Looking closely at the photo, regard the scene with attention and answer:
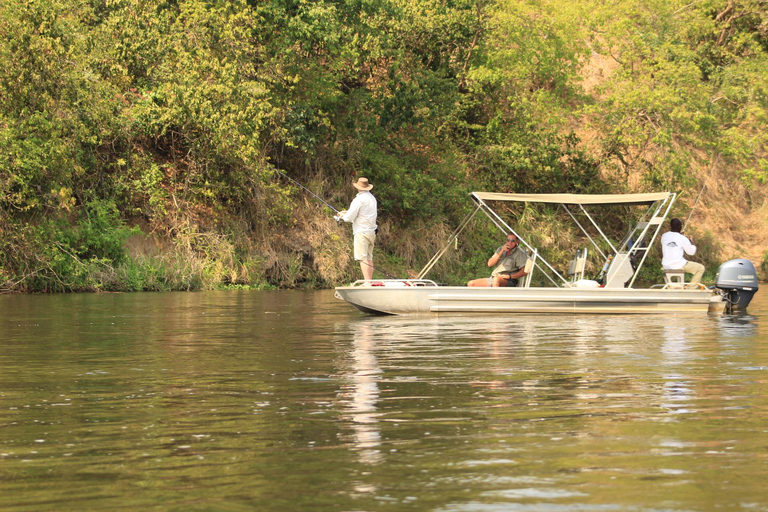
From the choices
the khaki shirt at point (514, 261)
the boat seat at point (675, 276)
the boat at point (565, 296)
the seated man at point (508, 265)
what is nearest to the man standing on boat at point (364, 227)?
the boat at point (565, 296)

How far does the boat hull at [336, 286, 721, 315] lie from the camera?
19.3 meters

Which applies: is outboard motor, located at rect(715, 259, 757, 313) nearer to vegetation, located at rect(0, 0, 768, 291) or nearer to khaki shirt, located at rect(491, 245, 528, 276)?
khaki shirt, located at rect(491, 245, 528, 276)

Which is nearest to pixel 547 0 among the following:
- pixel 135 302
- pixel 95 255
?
pixel 95 255

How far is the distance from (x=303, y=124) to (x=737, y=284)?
18078 mm

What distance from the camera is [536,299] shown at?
19281 mm

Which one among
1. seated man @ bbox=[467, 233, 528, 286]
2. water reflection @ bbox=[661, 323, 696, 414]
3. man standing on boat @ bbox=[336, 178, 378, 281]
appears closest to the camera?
water reflection @ bbox=[661, 323, 696, 414]

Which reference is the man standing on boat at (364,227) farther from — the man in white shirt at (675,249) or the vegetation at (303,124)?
the vegetation at (303,124)

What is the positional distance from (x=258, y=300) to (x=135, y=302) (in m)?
2.67

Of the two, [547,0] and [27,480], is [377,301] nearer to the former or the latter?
[27,480]

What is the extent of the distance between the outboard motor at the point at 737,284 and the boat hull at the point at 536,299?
494 mm

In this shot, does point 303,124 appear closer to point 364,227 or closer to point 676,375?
point 364,227

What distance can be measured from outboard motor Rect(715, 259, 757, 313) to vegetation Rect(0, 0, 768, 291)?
1554 centimetres

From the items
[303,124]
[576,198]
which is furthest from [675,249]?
[303,124]

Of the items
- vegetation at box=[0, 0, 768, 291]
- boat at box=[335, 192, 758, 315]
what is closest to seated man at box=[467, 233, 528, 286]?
boat at box=[335, 192, 758, 315]
